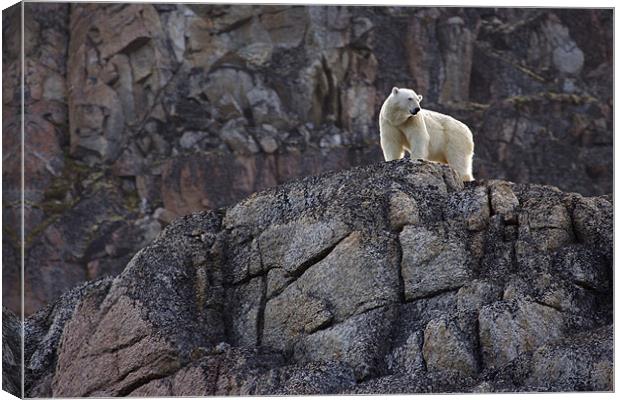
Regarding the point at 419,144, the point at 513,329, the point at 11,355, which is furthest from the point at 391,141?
the point at 11,355

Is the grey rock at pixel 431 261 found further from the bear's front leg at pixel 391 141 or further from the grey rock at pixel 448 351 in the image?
the bear's front leg at pixel 391 141

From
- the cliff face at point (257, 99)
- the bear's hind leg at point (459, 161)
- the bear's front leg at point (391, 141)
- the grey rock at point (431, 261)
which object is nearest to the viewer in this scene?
the grey rock at point (431, 261)

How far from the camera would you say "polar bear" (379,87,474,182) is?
20984 millimetres

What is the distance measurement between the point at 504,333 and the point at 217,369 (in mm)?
3712

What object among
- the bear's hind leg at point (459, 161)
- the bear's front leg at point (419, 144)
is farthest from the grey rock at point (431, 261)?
the bear's hind leg at point (459, 161)

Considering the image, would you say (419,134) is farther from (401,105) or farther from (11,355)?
(11,355)

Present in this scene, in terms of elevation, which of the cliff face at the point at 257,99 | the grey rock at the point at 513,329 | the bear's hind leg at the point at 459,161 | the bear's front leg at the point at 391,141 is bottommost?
the cliff face at the point at 257,99

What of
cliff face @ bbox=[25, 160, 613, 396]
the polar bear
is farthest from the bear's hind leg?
cliff face @ bbox=[25, 160, 613, 396]

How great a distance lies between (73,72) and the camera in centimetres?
5922

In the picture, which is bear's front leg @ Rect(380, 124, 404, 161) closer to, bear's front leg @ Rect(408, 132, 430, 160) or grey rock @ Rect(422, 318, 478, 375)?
bear's front leg @ Rect(408, 132, 430, 160)

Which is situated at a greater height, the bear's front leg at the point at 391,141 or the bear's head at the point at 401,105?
the bear's head at the point at 401,105

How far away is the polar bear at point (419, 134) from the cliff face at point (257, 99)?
3631 centimetres

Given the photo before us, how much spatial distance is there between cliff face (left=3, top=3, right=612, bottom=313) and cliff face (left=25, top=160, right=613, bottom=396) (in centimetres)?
3831

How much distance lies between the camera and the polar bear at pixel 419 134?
20984mm
